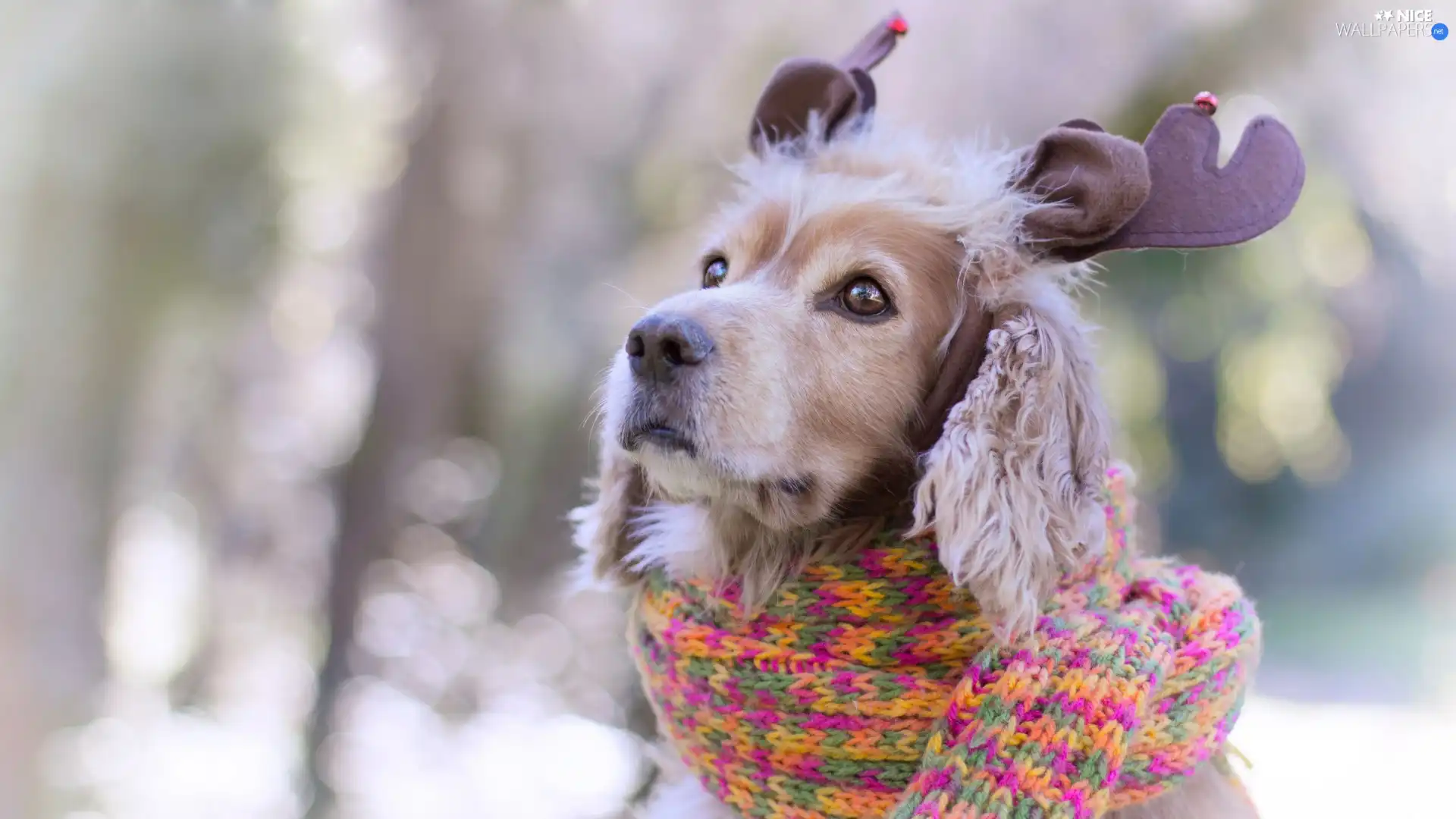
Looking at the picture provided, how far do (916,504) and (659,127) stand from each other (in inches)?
47.5

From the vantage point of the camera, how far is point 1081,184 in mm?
871

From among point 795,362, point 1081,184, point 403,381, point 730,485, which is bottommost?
point 403,381

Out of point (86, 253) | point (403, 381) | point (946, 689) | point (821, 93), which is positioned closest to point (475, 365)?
point (403, 381)

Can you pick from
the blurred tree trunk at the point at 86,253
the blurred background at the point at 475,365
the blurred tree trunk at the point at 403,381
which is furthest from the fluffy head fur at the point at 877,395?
the blurred tree trunk at the point at 86,253

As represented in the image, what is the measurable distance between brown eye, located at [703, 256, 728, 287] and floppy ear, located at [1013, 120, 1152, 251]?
317 millimetres

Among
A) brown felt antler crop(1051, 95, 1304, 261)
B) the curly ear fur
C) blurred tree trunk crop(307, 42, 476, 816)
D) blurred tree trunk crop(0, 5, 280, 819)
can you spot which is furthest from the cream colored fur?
blurred tree trunk crop(0, 5, 280, 819)

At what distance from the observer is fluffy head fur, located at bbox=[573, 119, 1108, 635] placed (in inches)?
32.4

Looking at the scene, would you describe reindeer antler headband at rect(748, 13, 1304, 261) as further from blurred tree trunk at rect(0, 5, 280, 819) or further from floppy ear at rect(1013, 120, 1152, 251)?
blurred tree trunk at rect(0, 5, 280, 819)

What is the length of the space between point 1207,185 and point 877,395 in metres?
0.36

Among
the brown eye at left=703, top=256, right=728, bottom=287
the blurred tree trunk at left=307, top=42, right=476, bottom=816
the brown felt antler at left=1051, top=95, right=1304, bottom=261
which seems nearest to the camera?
the brown felt antler at left=1051, top=95, right=1304, bottom=261

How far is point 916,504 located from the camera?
2.77 feet

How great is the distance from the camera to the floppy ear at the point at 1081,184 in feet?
2.76

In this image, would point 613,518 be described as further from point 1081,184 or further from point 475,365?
point 475,365

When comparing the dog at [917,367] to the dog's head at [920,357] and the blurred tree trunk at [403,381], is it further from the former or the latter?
the blurred tree trunk at [403,381]
